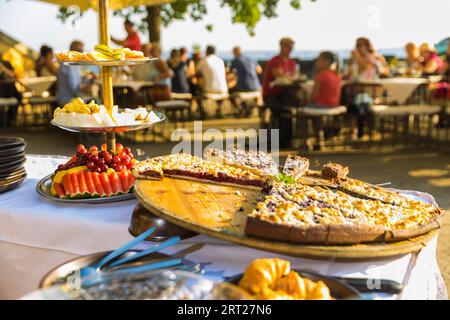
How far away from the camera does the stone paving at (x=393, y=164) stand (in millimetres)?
6033

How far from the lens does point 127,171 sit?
2455mm

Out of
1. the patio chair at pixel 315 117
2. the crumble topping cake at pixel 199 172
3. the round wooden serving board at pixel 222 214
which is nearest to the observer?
the round wooden serving board at pixel 222 214

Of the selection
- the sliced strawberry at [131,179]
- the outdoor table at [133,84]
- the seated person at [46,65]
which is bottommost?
the sliced strawberry at [131,179]

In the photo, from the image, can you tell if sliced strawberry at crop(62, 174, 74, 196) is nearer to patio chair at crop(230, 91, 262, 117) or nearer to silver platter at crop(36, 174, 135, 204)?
silver platter at crop(36, 174, 135, 204)

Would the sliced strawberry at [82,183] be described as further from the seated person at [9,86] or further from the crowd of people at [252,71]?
the seated person at [9,86]

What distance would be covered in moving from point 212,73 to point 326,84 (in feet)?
9.37

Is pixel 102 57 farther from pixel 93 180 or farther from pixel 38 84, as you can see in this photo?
pixel 38 84

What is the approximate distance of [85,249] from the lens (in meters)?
2.16

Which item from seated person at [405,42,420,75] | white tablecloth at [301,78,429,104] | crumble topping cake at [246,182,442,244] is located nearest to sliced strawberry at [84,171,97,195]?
crumble topping cake at [246,182,442,244]

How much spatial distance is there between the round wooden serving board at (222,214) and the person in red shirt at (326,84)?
5660 millimetres

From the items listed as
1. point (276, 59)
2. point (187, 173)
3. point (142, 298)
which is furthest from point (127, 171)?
point (276, 59)

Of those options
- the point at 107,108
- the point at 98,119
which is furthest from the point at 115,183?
the point at 107,108

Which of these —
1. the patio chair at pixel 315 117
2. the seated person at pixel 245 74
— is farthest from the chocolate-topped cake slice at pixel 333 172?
the seated person at pixel 245 74
